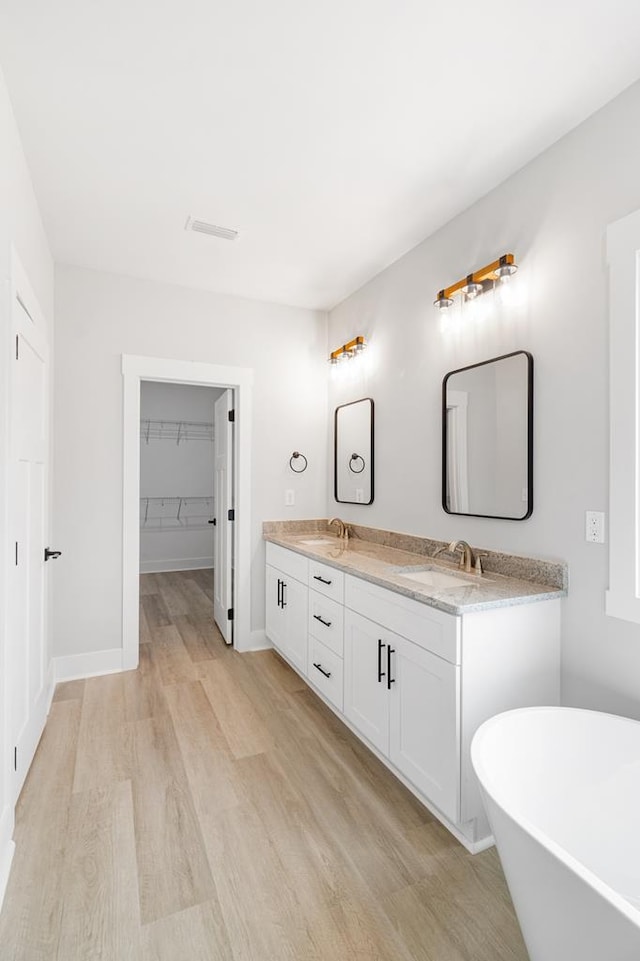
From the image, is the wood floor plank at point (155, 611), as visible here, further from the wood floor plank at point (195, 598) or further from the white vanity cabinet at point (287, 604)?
the white vanity cabinet at point (287, 604)

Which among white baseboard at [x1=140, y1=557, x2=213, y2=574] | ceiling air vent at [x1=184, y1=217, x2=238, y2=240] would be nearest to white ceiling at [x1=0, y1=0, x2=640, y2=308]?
ceiling air vent at [x1=184, y1=217, x2=238, y2=240]

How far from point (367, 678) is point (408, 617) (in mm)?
500

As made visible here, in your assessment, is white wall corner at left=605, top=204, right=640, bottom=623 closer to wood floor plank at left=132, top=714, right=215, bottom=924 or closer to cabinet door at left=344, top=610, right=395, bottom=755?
cabinet door at left=344, top=610, right=395, bottom=755

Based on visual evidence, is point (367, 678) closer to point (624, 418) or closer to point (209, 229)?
point (624, 418)

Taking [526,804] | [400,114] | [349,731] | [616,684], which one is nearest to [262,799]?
[349,731]

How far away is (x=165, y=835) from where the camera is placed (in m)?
1.78

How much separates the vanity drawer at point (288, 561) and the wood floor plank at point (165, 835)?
1124mm

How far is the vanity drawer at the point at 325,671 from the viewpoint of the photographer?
2.54 m

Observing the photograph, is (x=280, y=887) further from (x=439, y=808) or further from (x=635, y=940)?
(x=635, y=940)

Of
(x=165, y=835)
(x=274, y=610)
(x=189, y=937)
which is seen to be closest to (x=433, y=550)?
(x=274, y=610)

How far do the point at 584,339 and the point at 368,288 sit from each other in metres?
Result: 1.86

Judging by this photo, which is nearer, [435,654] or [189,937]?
[189,937]

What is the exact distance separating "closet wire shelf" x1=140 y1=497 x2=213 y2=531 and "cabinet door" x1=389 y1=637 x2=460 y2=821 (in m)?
4.90

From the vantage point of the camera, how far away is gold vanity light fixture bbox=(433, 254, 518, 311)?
2.11 meters
